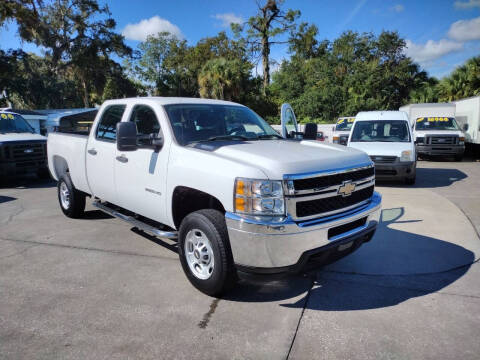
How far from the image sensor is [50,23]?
29.2 metres

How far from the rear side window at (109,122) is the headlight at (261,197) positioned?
246 cm

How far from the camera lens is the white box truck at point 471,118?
549 inches

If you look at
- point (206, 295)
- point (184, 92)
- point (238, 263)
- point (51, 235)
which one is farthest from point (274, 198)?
point (184, 92)

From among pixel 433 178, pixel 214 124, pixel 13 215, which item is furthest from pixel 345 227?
pixel 433 178

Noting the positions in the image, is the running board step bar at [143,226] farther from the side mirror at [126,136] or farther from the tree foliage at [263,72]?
the tree foliage at [263,72]

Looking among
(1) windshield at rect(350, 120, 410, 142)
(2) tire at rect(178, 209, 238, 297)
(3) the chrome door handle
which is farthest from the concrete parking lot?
(1) windshield at rect(350, 120, 410, 142)

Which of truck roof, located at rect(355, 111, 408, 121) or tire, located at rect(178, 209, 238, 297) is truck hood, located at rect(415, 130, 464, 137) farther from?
tire, located at rect(178, 209, 238, 297)

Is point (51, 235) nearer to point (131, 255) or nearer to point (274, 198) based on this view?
point (131, 255)

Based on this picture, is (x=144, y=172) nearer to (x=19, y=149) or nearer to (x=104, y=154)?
(x=104, y=154)

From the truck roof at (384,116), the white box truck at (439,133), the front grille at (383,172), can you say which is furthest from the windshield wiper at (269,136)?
the white box truck at (439,133)

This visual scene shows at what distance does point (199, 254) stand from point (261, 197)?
951 mm

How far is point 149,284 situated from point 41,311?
974 mm

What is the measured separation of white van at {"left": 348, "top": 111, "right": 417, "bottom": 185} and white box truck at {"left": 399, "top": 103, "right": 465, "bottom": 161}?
402 centimetres

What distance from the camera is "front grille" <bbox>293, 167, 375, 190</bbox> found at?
2.86m
